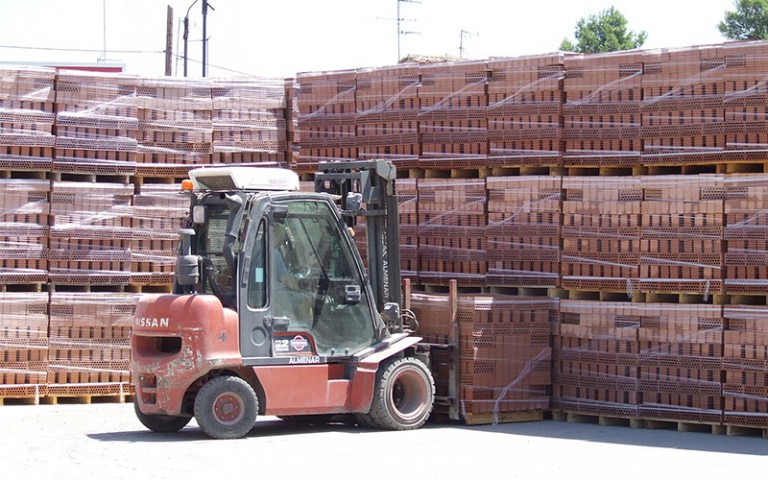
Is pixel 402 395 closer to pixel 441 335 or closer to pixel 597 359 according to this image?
pixel 441 335

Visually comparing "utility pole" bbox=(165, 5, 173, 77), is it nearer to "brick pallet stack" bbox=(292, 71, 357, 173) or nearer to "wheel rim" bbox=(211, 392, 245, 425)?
"brick pallet stack" bbox=(292, 71, 357, 173)

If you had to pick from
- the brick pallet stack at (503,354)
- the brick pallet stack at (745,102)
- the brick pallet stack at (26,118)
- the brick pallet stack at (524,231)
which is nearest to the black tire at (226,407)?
the brick pallet stack at (503,354)

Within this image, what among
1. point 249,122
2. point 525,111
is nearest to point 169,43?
point 249,122

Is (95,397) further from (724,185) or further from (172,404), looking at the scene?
(724,185)

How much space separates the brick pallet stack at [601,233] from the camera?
472 inches

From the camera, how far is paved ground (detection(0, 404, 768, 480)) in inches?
345

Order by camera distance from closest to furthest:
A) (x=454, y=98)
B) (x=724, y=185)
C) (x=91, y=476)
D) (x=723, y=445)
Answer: (x=91, y=476) → (x=723, y=445) → (x=724, y=185) → (x=454, y=98)

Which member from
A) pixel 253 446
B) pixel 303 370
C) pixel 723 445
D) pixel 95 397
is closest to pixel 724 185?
pixel 723 445

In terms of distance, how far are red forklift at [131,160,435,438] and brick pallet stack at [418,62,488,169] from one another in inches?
72.5

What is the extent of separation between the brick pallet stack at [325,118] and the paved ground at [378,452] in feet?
11.2

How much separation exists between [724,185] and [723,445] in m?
2.53

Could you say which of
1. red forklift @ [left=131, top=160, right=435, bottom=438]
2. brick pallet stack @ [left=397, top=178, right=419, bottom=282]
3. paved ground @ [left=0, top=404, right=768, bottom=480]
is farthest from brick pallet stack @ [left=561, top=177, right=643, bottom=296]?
red forklift @ [left=131, top=160, right=435, bottom=438]

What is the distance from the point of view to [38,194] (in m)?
13.6

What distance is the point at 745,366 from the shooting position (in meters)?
11.2
